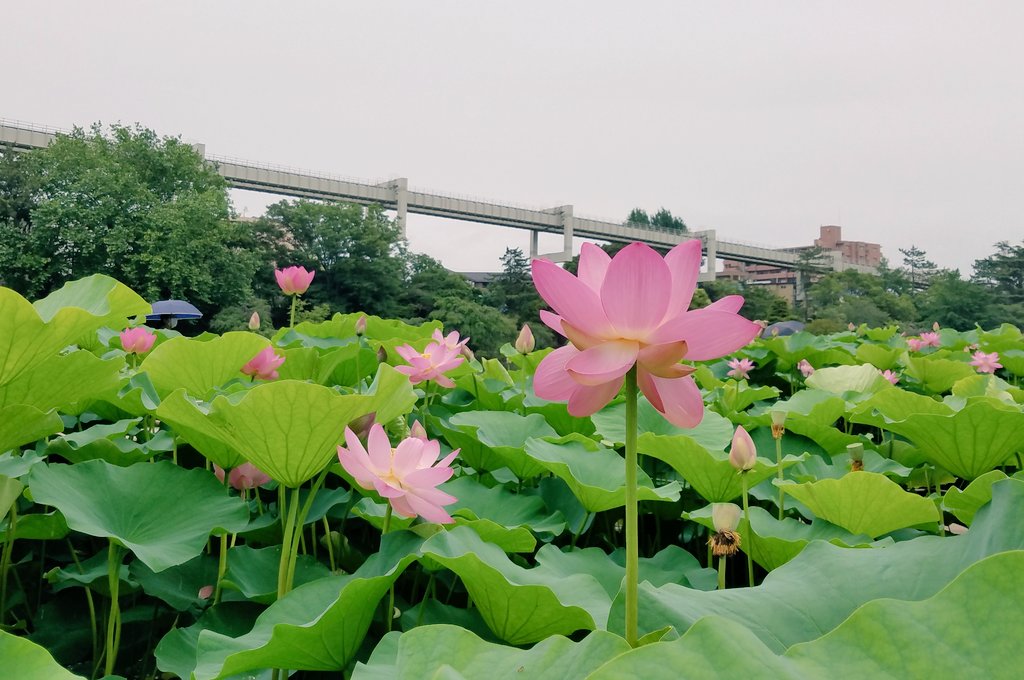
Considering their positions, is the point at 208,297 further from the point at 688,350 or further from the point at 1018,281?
the point at 1018,281

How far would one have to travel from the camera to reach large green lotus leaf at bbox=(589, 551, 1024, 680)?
0.27 m

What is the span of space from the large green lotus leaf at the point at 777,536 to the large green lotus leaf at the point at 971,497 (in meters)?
0.11

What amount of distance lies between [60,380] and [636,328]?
68cm

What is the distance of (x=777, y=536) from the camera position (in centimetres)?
77

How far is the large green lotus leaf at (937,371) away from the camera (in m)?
1.60

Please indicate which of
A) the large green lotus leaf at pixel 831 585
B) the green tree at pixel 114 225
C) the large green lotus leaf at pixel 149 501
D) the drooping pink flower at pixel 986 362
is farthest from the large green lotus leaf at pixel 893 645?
the green tree at pixel 114 225

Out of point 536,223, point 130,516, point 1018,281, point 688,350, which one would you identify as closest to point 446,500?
point 688,350

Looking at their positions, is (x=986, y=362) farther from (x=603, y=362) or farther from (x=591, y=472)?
(x=603, y=362)

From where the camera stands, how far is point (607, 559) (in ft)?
2.47

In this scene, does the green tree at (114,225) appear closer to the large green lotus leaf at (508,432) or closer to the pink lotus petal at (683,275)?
the large green lotus leaf at (508,432)

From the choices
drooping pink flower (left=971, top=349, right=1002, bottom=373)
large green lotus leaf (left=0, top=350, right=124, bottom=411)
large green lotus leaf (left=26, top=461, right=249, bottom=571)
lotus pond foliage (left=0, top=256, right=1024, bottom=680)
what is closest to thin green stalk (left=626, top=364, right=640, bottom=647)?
lotus pond foliage (left=0, top=256, right=1024, bottom=680)

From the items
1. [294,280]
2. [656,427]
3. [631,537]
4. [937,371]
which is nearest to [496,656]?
[631,537]

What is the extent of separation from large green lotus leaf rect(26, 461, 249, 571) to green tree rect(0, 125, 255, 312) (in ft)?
Answer: 51.6

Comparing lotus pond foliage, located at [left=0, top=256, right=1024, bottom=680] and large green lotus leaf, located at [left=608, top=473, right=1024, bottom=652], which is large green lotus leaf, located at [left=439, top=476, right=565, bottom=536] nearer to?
lotus pond foliage, located at [left=0, top=256, right=1024, bottom=680]
